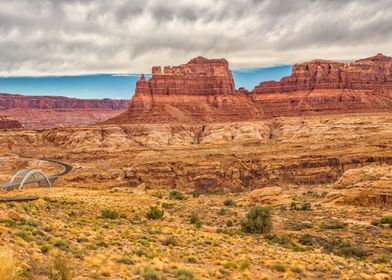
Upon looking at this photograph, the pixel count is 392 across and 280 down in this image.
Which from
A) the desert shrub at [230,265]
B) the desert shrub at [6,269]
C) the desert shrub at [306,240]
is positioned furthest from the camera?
the desert shrub at [306,240]

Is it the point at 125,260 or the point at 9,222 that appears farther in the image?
the point at 9,222

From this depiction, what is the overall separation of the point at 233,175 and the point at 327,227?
49.0m

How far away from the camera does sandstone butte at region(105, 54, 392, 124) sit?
486ft

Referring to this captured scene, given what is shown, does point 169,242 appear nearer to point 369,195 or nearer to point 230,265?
point 230,265

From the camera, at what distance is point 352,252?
24578mm

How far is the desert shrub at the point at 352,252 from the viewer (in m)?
24.3

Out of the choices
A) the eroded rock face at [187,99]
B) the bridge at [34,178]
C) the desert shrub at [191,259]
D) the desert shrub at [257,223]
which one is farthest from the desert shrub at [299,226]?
the eroded rock face at [187,99]

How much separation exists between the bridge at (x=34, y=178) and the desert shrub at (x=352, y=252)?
128 feet

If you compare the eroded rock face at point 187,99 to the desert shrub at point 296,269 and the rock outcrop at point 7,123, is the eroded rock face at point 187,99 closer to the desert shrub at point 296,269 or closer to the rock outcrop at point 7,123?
the rock outcrop at point 7,123

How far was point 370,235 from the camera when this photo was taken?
98.9 ft

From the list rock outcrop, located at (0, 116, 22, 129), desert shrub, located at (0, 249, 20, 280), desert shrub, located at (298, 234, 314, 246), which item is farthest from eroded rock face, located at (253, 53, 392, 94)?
desert shrub, located at (0, 249, 20, 280)

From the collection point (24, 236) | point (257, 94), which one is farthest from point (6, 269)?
point (257, 94)

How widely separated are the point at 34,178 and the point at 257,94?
115 meters

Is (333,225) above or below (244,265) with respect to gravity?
below
